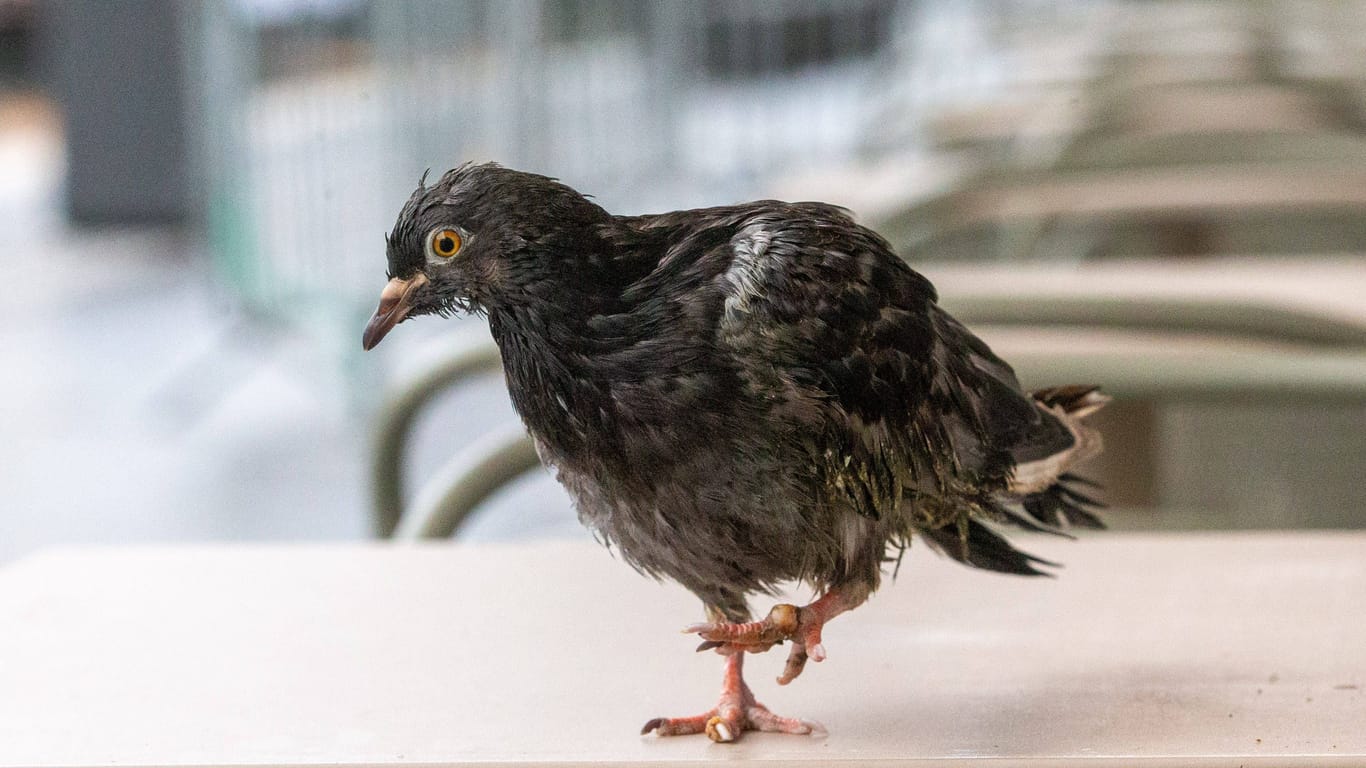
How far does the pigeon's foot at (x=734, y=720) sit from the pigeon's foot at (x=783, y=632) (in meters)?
0.06

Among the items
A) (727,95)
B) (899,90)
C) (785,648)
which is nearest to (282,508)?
(899,90)

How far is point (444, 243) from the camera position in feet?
1.97

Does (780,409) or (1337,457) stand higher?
(780,409)

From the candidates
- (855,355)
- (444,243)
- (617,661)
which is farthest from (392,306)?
(617,661)

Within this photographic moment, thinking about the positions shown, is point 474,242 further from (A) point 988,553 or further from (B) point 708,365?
(A) point 988,553

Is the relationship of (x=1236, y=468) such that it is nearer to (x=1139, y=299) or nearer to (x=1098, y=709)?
(x=1139, y=299)

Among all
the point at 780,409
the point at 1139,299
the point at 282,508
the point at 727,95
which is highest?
the point at 780,409

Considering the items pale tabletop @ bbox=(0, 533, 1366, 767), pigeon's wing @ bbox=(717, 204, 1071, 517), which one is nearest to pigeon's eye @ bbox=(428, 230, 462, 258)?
pigeon's wing @ bbox=(717, 204, 1071, 517)

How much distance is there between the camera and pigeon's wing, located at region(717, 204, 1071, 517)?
2.00 feet

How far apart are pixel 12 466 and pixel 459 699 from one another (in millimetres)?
2723

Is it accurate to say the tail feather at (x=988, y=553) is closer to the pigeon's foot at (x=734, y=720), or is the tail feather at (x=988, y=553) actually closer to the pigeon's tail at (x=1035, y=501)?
the pigeon's tail at (x=1035, y=501)

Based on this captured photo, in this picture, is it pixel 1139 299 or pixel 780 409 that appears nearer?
pixel 780 409

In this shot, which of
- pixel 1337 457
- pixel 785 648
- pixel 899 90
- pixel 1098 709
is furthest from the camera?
pixel 899 90

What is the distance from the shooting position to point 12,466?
10.5 ft
